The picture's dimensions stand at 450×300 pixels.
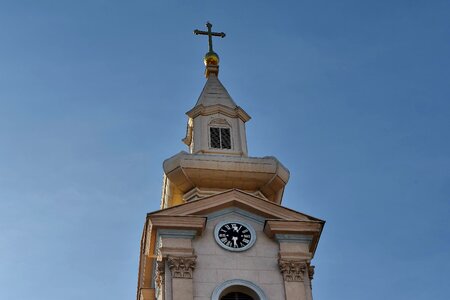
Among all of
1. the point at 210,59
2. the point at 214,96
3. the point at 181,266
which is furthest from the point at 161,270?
the point at 210,59

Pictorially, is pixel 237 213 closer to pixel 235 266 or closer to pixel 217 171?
pixel 217 171

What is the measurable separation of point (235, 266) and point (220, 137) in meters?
6.33

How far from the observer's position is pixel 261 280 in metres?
33.7

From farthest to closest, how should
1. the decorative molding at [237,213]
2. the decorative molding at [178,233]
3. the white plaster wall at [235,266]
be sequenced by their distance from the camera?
the decorative molding at [237,213] < the decorative molding at [178,233] < the white plaster wall at [235,266]

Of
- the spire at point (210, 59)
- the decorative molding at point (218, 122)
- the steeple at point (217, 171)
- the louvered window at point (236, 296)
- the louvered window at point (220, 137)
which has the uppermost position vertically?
the spire at point (210, 59)

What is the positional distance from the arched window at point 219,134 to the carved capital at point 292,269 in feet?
19.1

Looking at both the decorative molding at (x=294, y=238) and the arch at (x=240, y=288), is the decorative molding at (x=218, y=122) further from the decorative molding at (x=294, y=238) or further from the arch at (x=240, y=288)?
the arch at (x=240, y=288)

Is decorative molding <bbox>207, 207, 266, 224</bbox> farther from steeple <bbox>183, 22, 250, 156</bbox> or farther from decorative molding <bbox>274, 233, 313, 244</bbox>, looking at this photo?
steeple <bbox>183, 22, 250, 156</bbox>

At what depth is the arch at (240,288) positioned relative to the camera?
3325 centimetres

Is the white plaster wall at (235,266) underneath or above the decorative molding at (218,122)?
underneath

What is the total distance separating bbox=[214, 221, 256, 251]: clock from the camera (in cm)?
3459

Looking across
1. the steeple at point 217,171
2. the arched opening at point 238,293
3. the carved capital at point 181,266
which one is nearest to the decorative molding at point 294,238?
the arched opening at point 238,293

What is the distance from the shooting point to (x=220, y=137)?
39.0m

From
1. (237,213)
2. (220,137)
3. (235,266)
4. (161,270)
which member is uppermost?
(220,137)
